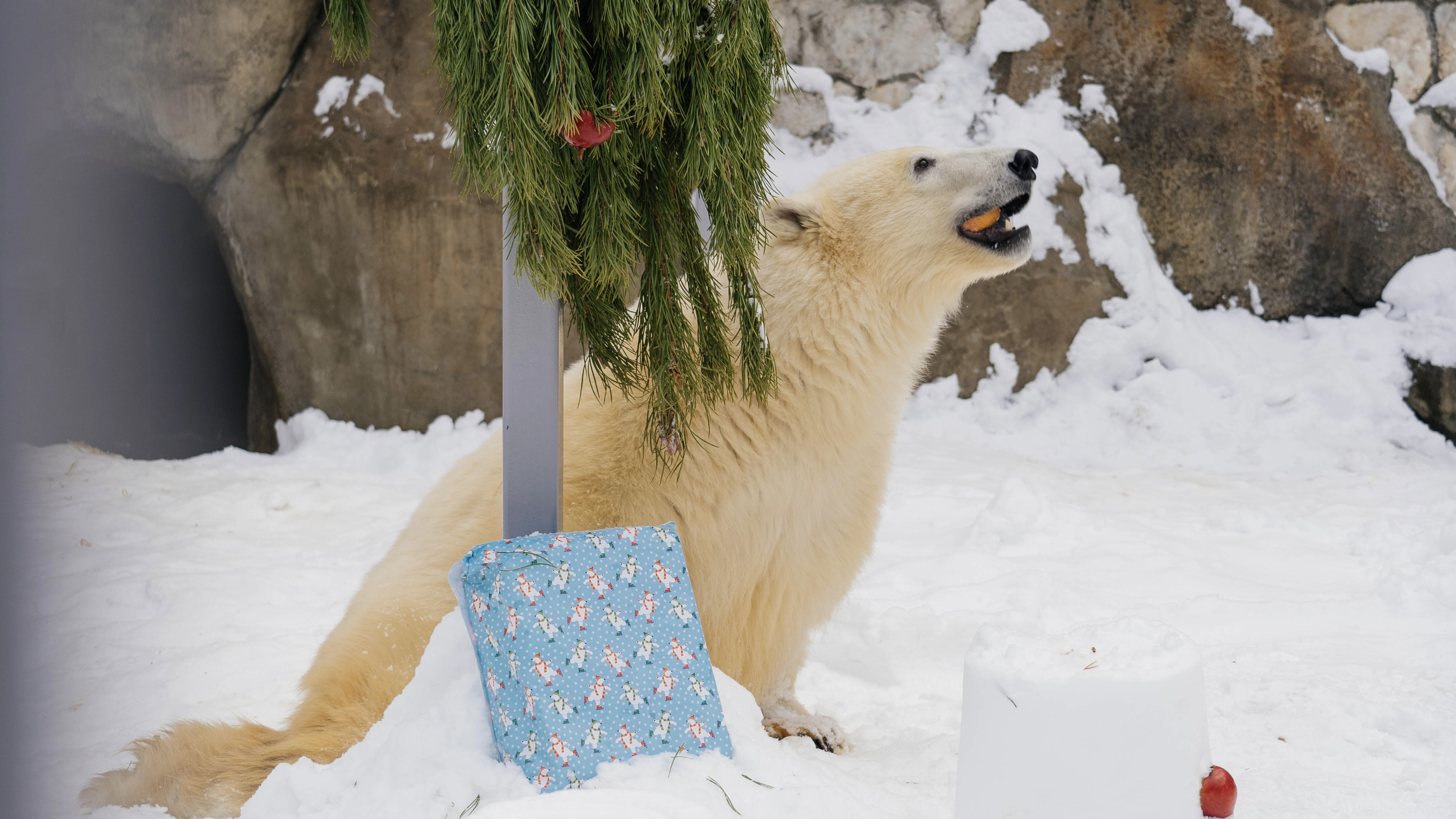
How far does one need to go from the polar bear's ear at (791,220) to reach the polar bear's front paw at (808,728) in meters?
1.18

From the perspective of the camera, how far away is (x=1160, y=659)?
1488mm

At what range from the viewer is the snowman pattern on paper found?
166cm

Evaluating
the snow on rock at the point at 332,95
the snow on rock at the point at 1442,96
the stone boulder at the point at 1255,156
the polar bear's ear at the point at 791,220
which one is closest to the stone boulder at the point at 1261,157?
the stone boulder at the point at 1255,156

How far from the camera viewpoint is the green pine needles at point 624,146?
145cm

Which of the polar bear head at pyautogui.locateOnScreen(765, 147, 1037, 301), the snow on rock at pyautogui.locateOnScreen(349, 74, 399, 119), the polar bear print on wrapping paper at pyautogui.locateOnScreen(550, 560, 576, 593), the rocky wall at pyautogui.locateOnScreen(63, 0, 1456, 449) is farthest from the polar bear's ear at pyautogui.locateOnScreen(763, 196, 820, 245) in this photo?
the snow on rock at pyautogui.locateOnScreen(349, 74, 399, 119)

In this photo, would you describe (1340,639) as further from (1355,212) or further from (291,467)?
(291,467)

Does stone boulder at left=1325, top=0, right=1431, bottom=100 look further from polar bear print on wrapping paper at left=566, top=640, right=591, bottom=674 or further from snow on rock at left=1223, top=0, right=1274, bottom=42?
polar bear print on wrapping paper at left=566, top=640, right=591, bottom=674

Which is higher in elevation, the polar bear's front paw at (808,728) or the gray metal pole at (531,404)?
the gray metal pole at (531,404)

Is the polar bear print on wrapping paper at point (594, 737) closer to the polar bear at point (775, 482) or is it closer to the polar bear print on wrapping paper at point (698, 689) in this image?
the polar bear print on wrapping paper at point (698, 689)

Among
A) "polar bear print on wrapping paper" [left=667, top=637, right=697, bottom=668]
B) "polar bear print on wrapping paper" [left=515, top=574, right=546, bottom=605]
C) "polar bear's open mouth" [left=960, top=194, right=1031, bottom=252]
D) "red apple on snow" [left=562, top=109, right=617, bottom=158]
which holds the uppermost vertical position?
"red apple on snow" [left=562, top=109, right=617, bottom=158]

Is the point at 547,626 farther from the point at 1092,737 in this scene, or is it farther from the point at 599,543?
the point at 1092,737

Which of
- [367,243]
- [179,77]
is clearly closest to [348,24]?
[179,77]

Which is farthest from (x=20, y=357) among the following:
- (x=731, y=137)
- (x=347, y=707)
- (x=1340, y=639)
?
(x=1340, y=639)

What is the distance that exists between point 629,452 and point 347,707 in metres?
0.77
